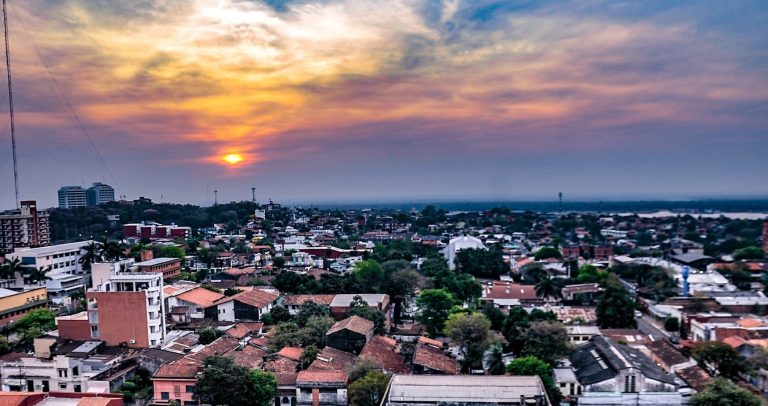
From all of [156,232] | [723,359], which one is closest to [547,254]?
[723,359]

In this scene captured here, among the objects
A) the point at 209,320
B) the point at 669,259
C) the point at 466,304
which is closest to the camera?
the point at 209,320

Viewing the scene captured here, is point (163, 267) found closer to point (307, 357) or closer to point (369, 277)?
point (369, 277)

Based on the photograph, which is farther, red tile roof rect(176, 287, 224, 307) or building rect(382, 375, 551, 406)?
red tile roof rect(176, 287, 224, 307)

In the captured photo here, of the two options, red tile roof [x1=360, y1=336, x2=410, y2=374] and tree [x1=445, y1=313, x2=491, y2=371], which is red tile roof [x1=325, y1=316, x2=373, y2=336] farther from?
Result: tree [x1=445, y1=313, x2=491, y2=371]

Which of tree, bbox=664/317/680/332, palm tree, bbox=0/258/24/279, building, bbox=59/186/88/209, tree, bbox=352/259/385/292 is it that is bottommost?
tree, bbox=664/317/680/332

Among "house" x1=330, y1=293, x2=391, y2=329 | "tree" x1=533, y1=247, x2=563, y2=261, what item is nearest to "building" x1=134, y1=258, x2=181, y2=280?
"house" x1=330, y1=293, x2=391, y2=329

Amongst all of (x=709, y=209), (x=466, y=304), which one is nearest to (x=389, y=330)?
(x=466, y=304)

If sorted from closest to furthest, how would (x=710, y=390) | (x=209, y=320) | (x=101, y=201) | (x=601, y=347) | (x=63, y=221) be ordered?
(x=710, y=390), (x=601, y=347), (x=209, y=320), (x=63, y=221), (x=101, y=201)

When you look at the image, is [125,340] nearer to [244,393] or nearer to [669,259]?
[244,393]
